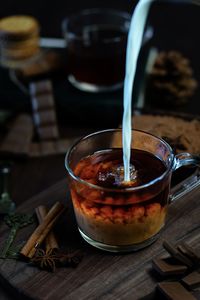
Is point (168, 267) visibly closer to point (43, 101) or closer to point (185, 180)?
point (185, 180)

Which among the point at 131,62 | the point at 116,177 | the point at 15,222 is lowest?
the point at 15,222

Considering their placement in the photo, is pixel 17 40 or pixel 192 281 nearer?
pixel 192 281

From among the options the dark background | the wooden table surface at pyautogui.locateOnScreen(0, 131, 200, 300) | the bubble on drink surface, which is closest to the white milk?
the bubble on drink surface

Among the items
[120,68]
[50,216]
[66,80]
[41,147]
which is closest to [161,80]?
[120,68]

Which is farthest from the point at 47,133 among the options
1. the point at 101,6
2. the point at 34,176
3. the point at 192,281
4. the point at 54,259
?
the point at 101,6

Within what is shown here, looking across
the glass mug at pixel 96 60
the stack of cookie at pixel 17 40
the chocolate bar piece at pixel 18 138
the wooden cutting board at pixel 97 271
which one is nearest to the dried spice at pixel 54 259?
the wooden cutting board at pixel 97 271

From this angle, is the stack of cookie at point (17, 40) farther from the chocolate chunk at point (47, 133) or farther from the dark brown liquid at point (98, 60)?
the chocolate chunk at point (47, 133)

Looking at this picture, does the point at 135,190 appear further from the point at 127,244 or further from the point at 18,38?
the point at 18,38

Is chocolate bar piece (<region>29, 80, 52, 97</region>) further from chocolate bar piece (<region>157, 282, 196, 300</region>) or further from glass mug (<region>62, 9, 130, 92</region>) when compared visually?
chocolate bar piece (<region>157, 282, 196, 300</region>)
